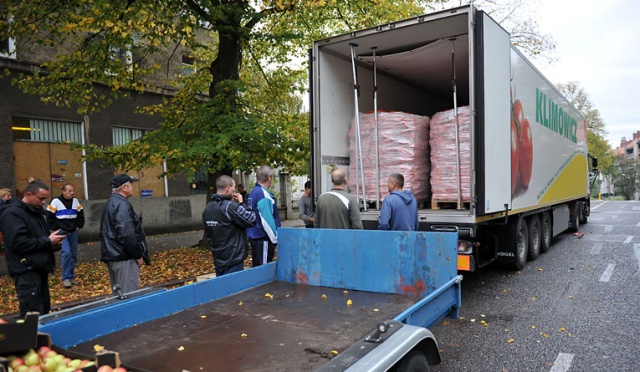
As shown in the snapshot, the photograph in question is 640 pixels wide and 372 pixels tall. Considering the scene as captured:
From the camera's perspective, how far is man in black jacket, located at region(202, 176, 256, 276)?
479 centimetres

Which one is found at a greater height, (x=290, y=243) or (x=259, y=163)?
(x=259, y=163)

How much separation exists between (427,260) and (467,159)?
295cm

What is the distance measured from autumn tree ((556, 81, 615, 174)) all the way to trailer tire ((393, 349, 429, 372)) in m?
49.1

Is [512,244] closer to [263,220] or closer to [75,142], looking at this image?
[263,220]

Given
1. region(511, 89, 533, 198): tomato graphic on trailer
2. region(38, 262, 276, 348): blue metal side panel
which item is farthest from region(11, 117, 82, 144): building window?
region(511, 89, 533, 198): tomato graphic on trailer

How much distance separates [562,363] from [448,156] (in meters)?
3.16

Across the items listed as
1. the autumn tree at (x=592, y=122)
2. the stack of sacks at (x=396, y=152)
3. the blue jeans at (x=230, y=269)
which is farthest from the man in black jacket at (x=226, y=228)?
the autumn tree at (x=592, y=122)

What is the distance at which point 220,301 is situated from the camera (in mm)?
3994

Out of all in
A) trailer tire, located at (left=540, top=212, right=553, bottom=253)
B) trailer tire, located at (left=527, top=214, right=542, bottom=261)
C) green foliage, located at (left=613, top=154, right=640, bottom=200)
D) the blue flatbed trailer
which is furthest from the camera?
green foliage, located at (left=613, top=154, right=640, bottom=200)

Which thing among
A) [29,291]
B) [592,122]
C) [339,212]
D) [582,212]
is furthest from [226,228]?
[592,122]

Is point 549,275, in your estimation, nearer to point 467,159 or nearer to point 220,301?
point 467,159

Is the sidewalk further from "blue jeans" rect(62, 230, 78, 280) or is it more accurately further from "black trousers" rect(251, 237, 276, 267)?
"black trousers" rect(251, 237, 276, 267)

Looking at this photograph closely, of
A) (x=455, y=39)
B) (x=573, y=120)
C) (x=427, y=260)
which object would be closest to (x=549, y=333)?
(x=427, y=260)

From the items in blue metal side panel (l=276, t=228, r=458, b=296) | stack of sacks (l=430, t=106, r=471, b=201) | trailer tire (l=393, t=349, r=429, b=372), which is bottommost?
trailer tire (l=393, t=349, r=429, b=372)
